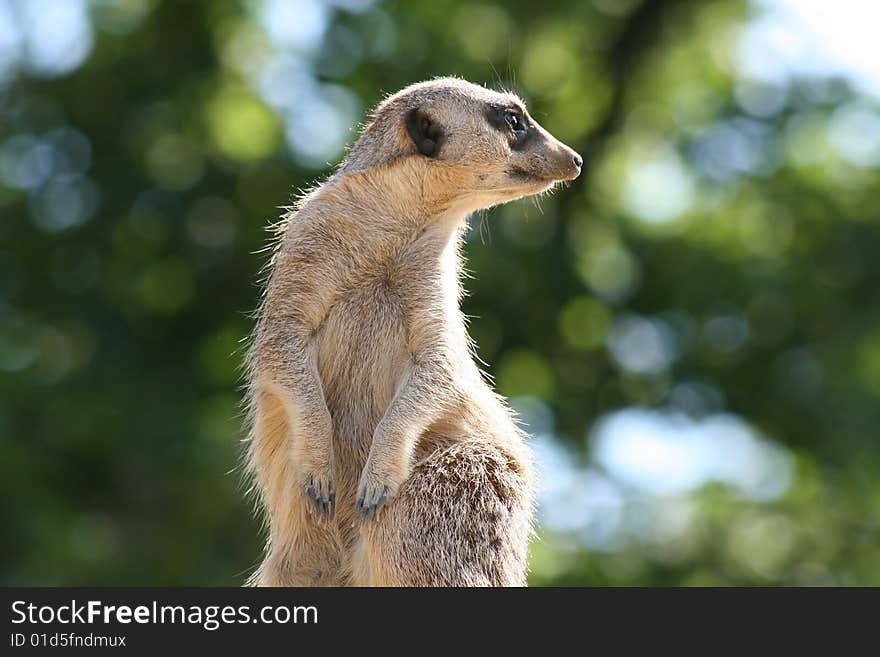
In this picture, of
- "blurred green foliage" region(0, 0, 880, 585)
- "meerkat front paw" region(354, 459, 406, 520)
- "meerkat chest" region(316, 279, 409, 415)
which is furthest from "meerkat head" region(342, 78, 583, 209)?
"blurred green foliage" region(0, 0, 880, 585)

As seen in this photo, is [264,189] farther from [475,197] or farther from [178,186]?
[475,197]

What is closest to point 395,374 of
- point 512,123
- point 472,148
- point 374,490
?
point 374,490

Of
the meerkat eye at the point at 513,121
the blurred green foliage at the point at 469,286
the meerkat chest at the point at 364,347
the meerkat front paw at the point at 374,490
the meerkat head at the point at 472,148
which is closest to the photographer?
the meerkat front paw at the point at 374,490

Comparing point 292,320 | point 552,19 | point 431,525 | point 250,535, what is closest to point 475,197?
point 292,320

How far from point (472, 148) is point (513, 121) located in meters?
0.25

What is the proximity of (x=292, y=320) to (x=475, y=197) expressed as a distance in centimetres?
96

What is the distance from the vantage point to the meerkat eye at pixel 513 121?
18.1ft

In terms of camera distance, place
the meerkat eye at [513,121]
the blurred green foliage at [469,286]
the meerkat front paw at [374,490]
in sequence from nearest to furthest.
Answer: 1. the meerkat front paw at [374,490]
2. the meerkat eye at [513,121]
3. the blurred green foliage at [469,286]

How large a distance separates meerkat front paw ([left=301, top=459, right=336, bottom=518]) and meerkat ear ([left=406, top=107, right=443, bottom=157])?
4.68 ft

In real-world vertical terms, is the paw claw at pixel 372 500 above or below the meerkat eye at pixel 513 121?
below

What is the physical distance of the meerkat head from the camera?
5.42m

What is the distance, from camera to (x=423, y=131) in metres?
5.48

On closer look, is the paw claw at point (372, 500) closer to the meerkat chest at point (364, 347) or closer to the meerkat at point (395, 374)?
the meerkat at point (395, 374)

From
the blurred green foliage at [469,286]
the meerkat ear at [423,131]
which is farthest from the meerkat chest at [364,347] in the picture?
the blurred green foliage at [469,286]
